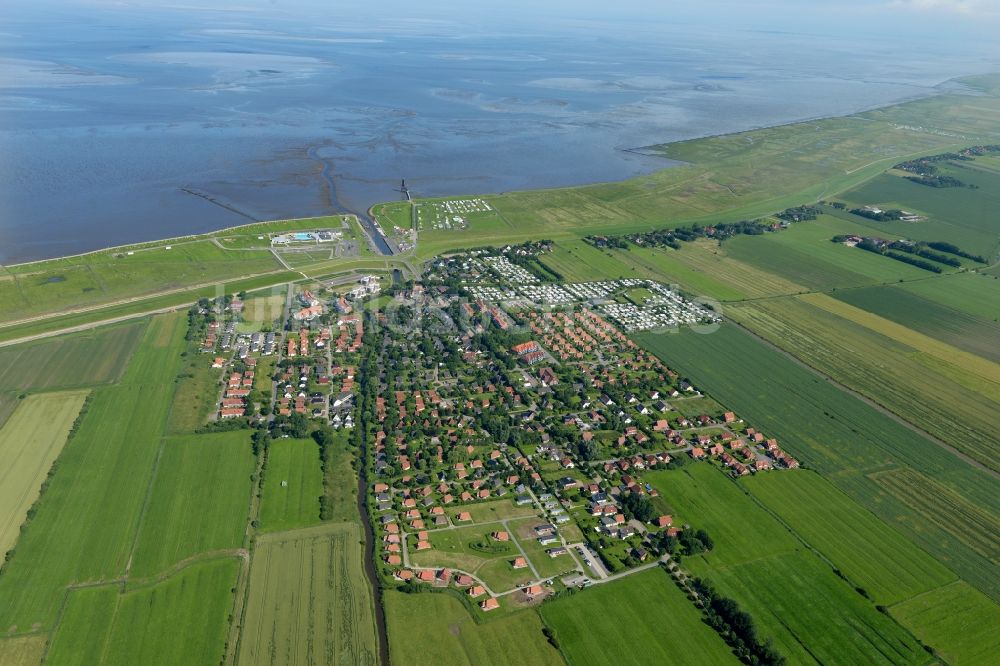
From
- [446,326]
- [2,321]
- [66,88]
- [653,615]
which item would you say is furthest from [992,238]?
[66,88]

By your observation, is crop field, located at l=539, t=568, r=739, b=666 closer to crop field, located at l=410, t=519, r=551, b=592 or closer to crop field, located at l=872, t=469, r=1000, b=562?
crop field, located at l=410, t=519, r=551, b=592

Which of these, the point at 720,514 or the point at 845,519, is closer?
the point at 845,519

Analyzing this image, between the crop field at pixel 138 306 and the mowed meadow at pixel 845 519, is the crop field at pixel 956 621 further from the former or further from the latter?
the crop field at pixel 138 306

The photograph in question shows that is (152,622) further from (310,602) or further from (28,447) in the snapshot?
(28,447)

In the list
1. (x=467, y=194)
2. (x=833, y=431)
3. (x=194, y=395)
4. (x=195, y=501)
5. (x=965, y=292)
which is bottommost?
(x=833, y=431)

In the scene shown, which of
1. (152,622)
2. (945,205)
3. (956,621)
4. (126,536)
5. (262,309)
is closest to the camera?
(152,622)

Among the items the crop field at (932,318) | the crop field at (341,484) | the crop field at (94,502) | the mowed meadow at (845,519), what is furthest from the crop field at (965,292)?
the crop field at (94,502)

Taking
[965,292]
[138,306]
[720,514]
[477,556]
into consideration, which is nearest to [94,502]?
[477,556]
